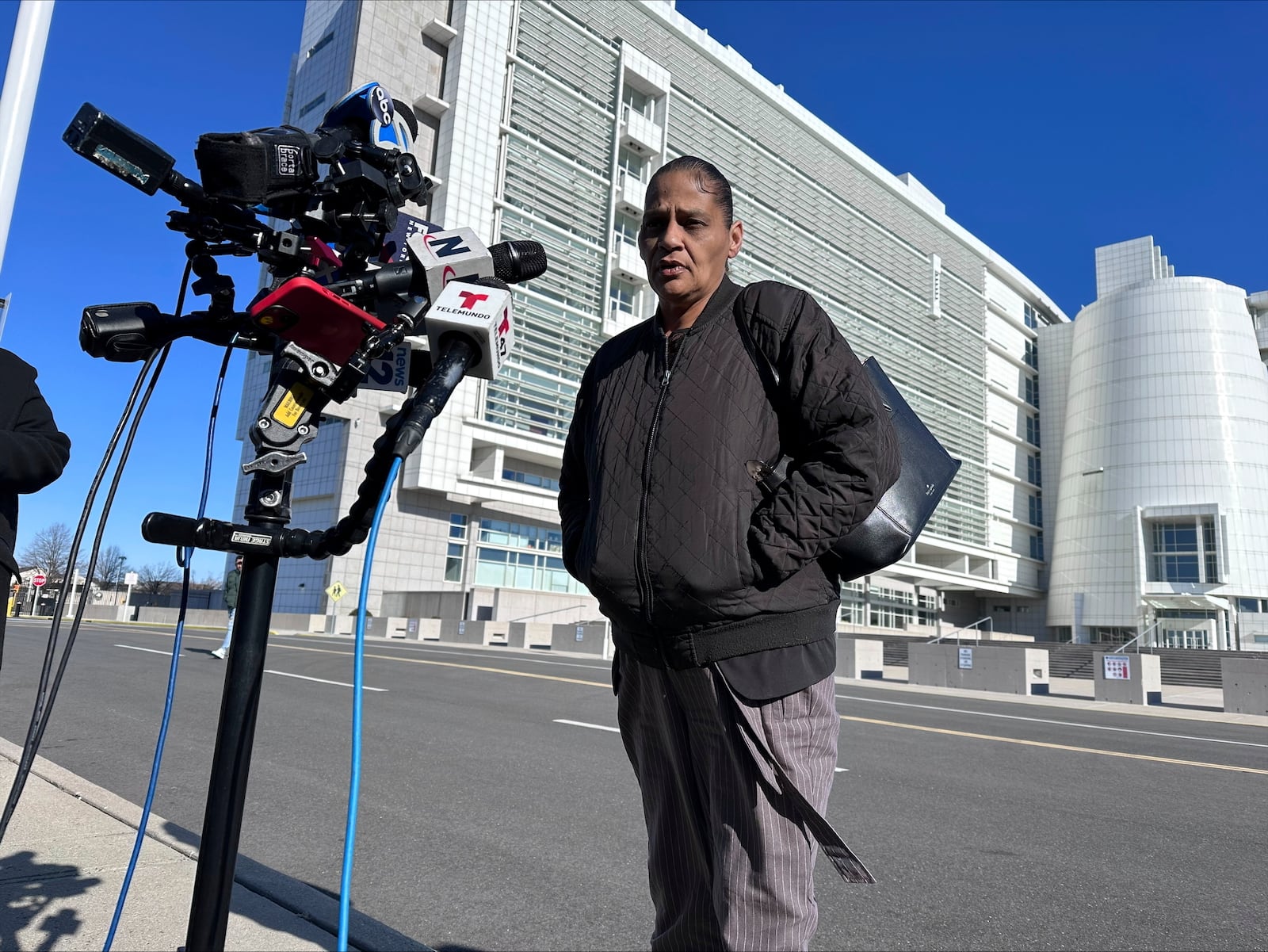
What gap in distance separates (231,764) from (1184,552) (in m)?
61.1

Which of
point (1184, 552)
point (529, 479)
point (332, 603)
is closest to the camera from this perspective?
point (332, 603)

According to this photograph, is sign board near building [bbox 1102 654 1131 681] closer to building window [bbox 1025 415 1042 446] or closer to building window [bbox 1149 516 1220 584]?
building window [bbox 1149 516 1220 584]

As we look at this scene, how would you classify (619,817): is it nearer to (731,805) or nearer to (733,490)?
(731,805)

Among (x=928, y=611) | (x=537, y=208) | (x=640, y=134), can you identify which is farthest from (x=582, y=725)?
(x=928, y=611)

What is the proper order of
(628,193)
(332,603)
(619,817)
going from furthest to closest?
(628,193) < (332,603) < (619,817)

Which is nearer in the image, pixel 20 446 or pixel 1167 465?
pixel 20 446

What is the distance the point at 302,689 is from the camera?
9.85 m

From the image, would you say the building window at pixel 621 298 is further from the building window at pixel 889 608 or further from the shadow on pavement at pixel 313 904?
the shadow on pavement at pixel 313 904

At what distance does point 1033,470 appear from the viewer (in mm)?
75625

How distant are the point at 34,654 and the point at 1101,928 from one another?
1637cm

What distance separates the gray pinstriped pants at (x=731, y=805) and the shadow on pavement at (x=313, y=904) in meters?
1.12

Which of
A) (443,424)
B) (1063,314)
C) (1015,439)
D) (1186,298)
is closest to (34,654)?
(443,424)

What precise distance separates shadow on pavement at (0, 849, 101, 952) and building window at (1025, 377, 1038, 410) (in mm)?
83281

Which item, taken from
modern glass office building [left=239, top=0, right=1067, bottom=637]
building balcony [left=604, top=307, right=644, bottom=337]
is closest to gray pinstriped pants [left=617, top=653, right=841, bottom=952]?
modern glass office building [left=239, top=0, right=1067, bottom=637]
